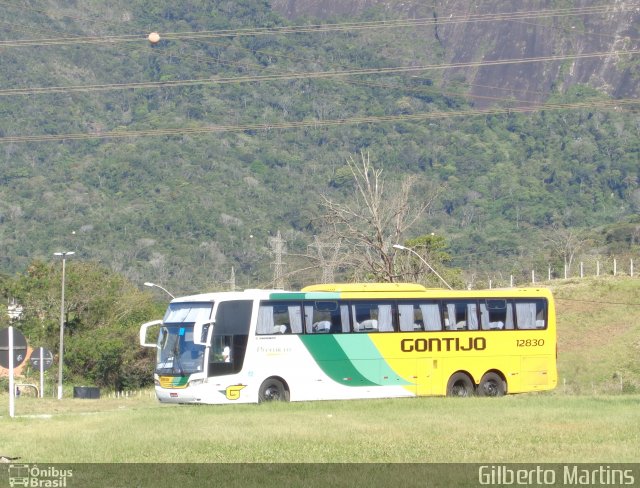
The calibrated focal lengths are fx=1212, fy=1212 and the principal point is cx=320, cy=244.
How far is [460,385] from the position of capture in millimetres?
37344

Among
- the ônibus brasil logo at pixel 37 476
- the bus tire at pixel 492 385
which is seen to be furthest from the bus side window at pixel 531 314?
the ônibus brasil logo at pixel 37 476

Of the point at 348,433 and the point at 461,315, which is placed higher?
the point at 461,315

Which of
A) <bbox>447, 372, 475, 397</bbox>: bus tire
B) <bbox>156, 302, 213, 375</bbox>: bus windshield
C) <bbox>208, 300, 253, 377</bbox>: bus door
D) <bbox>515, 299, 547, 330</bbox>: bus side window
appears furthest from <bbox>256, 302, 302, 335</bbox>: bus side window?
<bbox>515, 299, 547, 330</bbox>: bus side window

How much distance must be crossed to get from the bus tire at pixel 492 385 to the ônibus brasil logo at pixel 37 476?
20.3m

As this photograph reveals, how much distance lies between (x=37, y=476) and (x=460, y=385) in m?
21.0

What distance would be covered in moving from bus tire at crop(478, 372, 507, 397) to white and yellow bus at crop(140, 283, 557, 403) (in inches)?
1.2

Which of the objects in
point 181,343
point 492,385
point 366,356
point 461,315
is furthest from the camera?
point 492,385

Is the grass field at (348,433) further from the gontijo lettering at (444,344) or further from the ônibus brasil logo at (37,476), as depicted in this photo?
the gontijo lettering at (444,344)

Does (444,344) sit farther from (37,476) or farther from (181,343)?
(37,476)

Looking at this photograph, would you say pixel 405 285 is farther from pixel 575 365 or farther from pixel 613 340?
pixel 613 340

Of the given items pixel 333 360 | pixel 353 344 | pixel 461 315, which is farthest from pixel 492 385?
pixel 333 360

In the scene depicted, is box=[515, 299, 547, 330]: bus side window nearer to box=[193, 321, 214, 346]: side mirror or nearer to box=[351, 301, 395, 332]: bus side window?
box=[351, 301, 395, 332]: bus side window

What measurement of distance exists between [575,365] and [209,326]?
35.9 metres

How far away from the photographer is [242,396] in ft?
112
